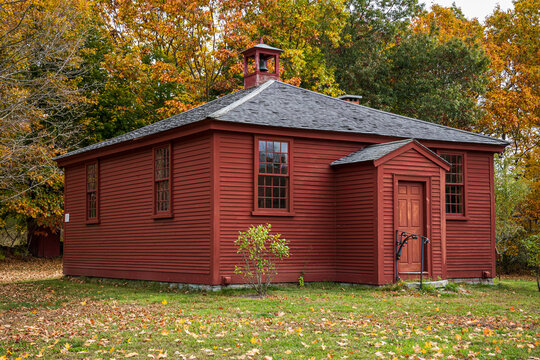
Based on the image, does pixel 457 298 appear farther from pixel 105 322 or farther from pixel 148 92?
pixel 148 92

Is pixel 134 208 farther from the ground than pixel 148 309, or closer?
farther from the ground

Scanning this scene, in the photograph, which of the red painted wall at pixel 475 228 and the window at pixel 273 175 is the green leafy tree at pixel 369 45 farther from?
the window at pixel 273 175

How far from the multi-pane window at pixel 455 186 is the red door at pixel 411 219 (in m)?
2.45

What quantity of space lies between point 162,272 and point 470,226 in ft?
29.0

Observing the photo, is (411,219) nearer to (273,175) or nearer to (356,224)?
(356,224)

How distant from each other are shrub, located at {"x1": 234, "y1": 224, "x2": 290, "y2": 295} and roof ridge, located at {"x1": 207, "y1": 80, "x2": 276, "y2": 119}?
109 inches

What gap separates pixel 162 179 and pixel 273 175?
3.21m

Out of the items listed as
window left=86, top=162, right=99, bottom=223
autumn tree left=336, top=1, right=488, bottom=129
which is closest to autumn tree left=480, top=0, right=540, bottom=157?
autumn tree left=336, top=1, right=488, bottom=129

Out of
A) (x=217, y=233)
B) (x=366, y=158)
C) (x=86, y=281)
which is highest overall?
(x=366, y=158)

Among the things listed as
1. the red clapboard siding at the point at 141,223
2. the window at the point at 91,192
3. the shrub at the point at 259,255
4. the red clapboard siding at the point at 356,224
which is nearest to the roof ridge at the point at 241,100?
the red clapboard siding at the point at 141,223

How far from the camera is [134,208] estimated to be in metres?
18.1

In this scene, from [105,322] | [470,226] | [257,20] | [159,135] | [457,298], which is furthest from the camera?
[257,20]

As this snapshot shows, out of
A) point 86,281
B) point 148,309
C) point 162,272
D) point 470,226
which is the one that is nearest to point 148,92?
point 86,281

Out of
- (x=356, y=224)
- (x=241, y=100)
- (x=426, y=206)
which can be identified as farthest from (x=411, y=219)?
(x=241, y=100)
